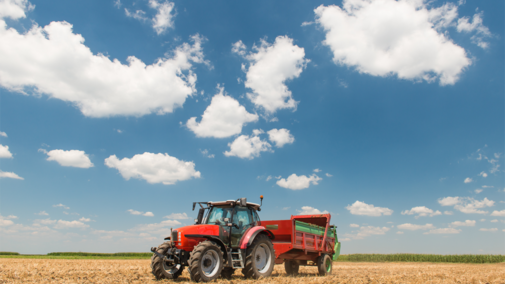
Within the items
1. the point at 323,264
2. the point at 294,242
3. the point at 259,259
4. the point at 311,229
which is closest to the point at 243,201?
the point at 259,259

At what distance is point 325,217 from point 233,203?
562 centimetres

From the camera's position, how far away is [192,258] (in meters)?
8.45

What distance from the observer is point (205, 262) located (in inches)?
351

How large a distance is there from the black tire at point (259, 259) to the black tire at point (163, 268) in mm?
2158

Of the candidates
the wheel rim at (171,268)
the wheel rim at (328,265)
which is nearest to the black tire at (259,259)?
the wheel rim at (171,268)

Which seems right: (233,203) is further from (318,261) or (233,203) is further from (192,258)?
(318,261)

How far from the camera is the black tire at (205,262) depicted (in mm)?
8398

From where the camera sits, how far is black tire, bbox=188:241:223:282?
8398mm

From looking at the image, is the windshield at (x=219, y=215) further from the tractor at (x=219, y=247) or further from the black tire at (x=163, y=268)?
the black tire at (x=163, y=268)

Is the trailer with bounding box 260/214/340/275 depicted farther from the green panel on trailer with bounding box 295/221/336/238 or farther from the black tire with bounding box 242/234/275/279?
the black tire with bounding box 242/234/275/279

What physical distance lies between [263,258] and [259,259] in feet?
0.60

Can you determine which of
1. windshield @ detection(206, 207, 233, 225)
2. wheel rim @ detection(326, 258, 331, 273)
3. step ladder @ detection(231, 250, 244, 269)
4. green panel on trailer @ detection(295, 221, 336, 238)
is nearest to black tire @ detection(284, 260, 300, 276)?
wheel rim @ detection(326, 258, 331, 273)

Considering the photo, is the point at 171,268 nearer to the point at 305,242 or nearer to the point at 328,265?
the point at 305,242

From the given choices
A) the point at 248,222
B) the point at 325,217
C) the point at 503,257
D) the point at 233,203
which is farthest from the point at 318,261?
the point at 503,257
